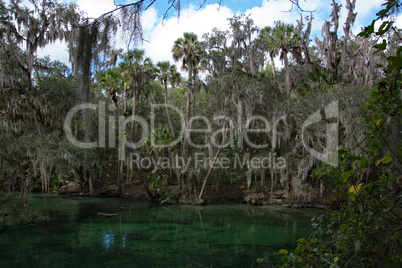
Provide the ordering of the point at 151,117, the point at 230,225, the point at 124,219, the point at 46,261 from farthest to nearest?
the point at 151,117 < the point at 124,219 < the point at 230,225 < the point at 46,261

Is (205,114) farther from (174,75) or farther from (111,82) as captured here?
(111,82)

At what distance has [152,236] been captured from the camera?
476 inches

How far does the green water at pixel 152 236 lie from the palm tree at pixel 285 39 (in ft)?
28.8

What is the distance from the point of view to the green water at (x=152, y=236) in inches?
360

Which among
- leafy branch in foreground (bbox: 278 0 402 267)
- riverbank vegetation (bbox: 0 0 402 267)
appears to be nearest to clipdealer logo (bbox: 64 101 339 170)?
riverbank vegetation (bbox: 0 0 402 267)

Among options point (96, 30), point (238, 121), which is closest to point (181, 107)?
point (238, 121)

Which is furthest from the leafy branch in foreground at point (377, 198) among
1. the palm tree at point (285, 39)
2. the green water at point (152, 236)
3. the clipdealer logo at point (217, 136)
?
the palm tree at point (285, 39)

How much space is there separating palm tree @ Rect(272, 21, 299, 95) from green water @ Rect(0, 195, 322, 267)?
8.77 metres

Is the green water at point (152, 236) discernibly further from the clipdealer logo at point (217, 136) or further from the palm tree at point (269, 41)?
the palm tree at point (269, 41)

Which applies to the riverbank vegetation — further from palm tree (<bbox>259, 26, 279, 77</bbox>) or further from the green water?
the green water

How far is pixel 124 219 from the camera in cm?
1515

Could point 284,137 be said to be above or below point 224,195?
above

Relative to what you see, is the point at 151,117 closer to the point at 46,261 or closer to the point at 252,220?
the point at 252,220

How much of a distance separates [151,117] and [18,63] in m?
11.8
